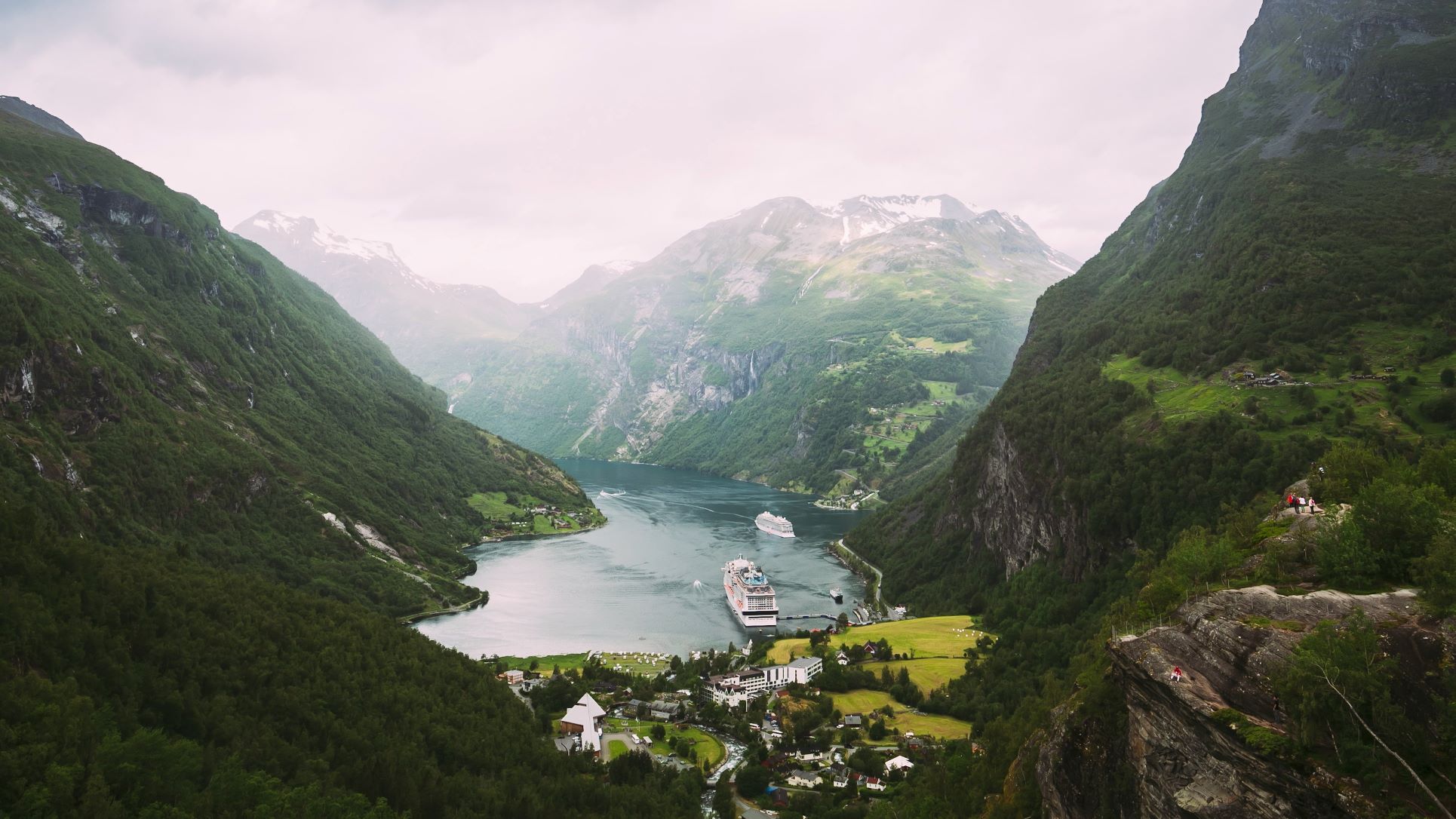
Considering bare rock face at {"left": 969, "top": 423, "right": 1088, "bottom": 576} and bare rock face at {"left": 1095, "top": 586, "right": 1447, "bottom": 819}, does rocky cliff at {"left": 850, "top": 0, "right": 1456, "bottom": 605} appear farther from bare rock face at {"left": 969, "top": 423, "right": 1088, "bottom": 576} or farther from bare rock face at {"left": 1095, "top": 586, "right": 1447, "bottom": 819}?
bare rock face at {"left": 1095, "top": 586, "right": 1447, "bottom": 819}

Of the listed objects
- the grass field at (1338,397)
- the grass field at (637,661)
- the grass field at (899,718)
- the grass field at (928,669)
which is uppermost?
the grass field at (1338,397)

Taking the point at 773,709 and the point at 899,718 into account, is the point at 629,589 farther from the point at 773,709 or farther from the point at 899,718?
the point at 899,718

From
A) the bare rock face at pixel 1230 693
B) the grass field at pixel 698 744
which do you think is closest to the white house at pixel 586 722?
the grass field at pixel 698 744

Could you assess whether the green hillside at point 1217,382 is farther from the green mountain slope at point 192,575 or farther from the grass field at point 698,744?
the green mountain slope at point 192,575

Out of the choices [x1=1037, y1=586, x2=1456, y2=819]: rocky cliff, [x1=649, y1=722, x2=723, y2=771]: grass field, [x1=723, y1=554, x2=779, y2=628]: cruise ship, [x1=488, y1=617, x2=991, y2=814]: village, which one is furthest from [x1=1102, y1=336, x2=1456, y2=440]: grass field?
[x1=649, y1=722, x2=723, y2=771]: grass field

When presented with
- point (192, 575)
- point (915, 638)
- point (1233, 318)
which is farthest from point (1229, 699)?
point (1233, 318)
